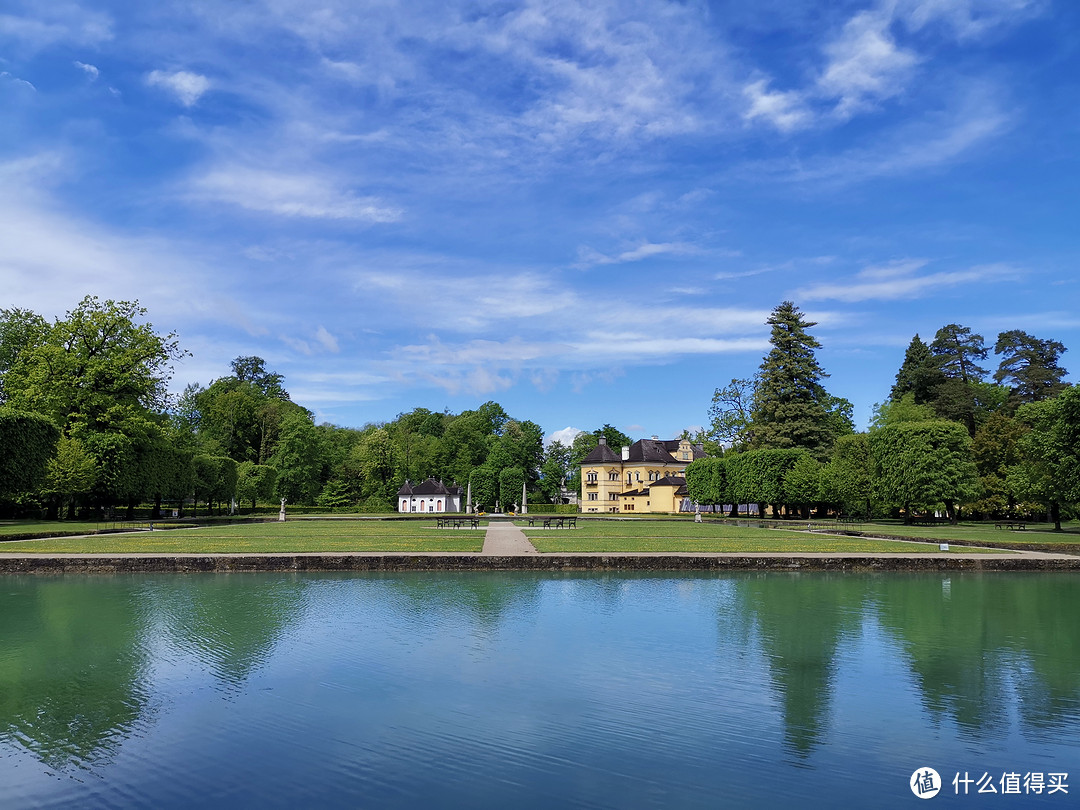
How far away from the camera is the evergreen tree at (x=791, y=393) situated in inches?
2494

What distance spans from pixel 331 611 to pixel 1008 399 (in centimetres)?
7751

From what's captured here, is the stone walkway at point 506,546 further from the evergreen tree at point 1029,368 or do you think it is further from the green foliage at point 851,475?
the evergreen tree at point 1029,368

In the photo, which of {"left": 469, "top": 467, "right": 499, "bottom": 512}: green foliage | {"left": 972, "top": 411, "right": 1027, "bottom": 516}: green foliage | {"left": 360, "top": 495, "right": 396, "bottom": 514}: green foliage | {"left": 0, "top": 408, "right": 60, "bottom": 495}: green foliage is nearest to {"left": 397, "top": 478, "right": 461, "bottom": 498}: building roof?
{"left": 360, "top": 495, "right": 396, "bottom": 514}: green foliage

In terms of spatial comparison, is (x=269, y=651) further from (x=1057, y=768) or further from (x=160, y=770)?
(x=1057, y=768)

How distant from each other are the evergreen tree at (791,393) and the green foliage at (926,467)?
37.0ft

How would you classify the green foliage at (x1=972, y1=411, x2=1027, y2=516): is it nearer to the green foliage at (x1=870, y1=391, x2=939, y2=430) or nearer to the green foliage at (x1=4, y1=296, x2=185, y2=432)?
the green foliage at (x1=870, y1=391, x2=939, y2=430)

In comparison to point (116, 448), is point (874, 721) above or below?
below

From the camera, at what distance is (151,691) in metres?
9.95

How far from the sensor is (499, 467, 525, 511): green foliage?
8788 centimetres

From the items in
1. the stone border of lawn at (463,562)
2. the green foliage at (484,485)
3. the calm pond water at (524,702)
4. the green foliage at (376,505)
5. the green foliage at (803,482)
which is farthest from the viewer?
the green foliage at (484,485)

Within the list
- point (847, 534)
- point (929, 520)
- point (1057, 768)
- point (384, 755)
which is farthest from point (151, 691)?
point (929, 520)

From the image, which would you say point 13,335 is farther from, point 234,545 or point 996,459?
point 996,459

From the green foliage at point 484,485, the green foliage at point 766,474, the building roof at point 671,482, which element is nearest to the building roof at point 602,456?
the building roof at point 671,482

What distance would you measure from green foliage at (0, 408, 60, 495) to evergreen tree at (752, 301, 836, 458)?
5048 centimetres
